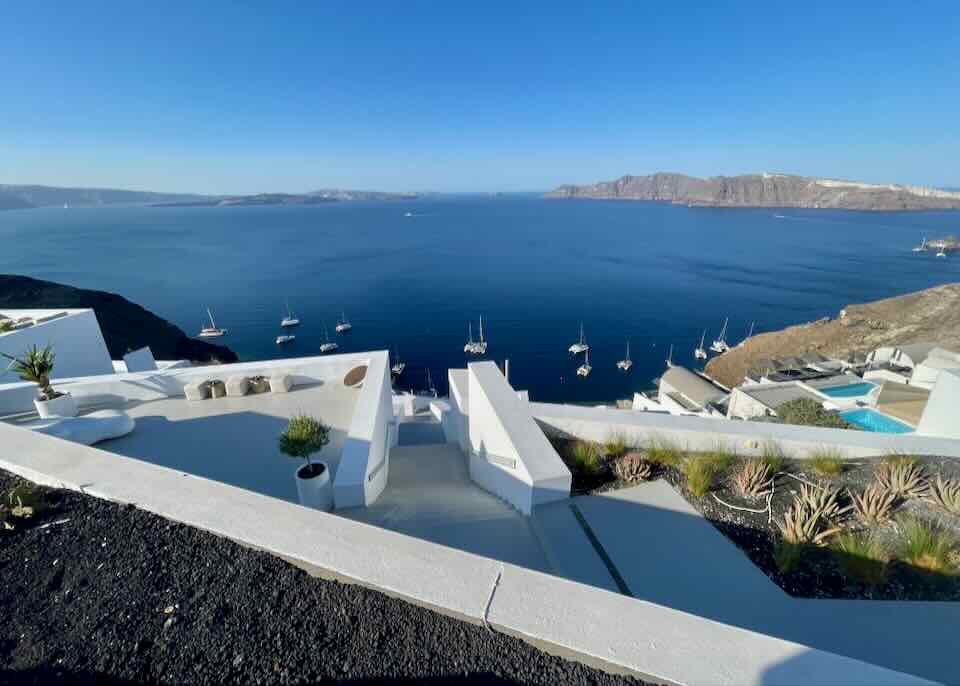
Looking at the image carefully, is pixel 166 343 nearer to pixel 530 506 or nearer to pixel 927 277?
pixel 530 506

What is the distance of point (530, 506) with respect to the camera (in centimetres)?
367

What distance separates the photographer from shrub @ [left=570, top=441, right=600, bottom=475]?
4137 millimetres

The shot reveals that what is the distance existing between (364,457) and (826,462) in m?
4.69

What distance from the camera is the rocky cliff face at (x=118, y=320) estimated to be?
28344mm

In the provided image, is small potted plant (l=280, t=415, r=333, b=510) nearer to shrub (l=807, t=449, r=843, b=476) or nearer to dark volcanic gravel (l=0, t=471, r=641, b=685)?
dark volcanic gravel (l=0, t=471, r=641, b=685)

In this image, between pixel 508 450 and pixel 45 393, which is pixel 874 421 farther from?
pixel 45 393

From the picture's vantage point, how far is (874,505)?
10.9 feet

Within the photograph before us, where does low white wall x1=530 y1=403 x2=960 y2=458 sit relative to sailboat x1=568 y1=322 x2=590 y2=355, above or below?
above

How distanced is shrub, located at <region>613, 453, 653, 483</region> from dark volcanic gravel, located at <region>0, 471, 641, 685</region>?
2769 mm

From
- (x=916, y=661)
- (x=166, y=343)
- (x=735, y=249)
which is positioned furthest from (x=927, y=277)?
(x=166, y=343)

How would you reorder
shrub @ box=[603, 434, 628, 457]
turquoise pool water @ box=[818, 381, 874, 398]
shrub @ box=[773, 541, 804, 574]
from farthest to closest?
turquoise pool water @ box=[818, 381, 874, 398], shrub @ box=[603, 434, 628, 457], shrub @ box=[773, 541, 804, 574]

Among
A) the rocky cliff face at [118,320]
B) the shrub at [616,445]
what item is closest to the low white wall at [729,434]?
the shrub at [616,445]

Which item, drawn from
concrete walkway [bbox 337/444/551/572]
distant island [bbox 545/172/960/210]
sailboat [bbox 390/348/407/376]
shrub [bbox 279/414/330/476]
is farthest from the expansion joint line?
distant island [bbox 545/172/960/210]

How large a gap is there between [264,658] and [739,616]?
3.01m
